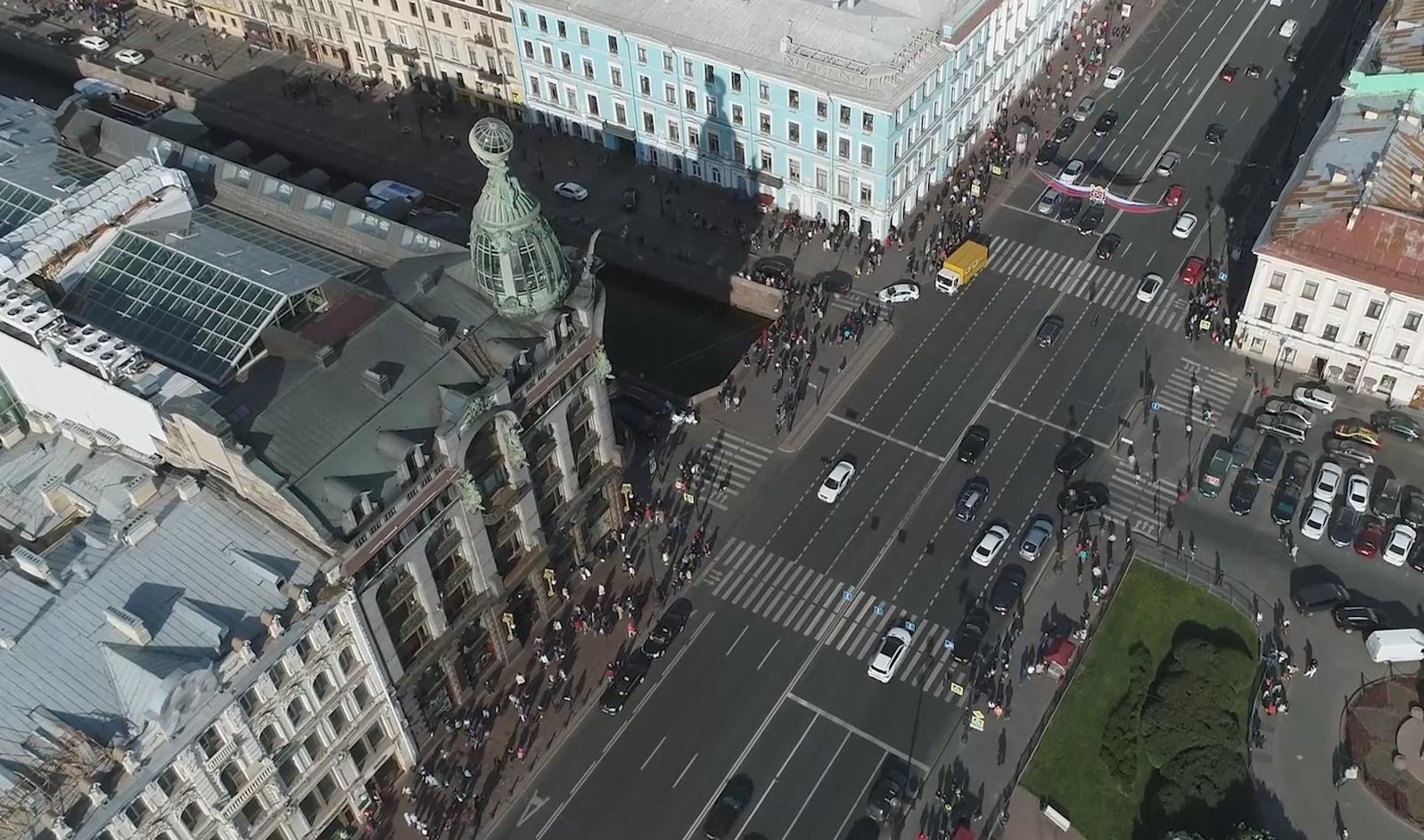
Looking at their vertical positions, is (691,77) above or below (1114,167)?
above

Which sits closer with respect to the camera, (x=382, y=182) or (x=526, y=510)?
(x=526, y=510)

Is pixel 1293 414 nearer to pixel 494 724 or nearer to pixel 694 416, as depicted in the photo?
pixel 694 416

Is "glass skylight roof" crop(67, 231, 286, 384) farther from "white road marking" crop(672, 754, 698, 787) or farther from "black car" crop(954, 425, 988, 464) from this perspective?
"black car" crop(954, 425, 988, 464)

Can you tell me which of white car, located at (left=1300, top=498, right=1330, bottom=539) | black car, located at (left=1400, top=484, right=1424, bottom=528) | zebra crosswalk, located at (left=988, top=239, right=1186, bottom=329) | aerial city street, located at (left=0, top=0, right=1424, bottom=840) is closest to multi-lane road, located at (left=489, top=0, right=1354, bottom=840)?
zebra crosswalk, located at (left=988, top=239, right=1186, bottom=329)

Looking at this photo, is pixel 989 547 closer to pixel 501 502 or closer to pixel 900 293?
pixel 900 293

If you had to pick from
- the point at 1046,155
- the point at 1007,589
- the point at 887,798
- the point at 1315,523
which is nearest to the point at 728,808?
the point at 887,798

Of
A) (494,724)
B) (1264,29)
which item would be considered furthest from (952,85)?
(494,724)
